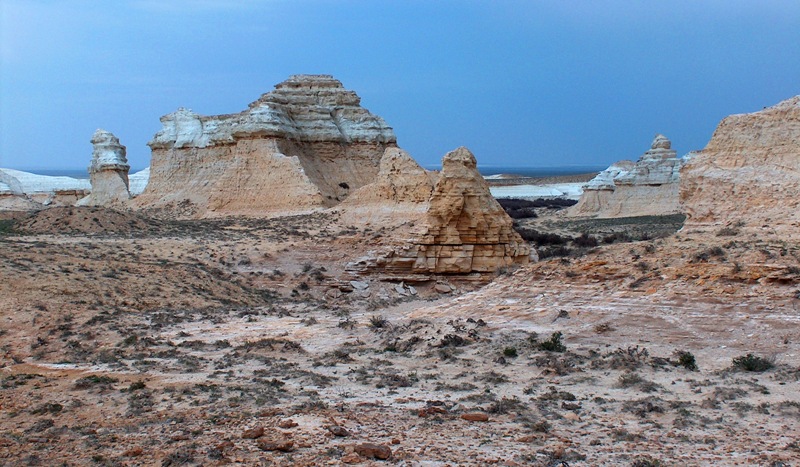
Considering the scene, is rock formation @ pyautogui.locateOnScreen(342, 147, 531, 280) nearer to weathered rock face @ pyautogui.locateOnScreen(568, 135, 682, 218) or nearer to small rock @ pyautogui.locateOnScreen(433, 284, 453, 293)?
small rock @ pyautogui.locateOnScreen(433, 284, 453, 293)

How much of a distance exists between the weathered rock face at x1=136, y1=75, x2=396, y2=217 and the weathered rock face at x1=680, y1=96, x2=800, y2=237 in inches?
738

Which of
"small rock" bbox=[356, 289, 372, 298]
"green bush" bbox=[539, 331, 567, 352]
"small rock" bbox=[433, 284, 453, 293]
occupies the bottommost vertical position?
"small rock" bbox=[356, 289, 372, 298]

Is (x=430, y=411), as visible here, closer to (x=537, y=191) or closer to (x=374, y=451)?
(x=374, y=451)

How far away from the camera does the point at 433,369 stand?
10695 millimetres

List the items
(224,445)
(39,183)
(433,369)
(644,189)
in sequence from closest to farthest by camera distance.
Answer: (224,445) < (433,369) < (644,189) < (39,183)

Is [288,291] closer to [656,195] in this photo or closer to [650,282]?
[650,282]

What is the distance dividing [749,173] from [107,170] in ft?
124

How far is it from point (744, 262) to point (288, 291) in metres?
12.3

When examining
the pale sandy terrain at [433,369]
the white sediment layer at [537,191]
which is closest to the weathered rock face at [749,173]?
the pale sandy terrain at [433,369]

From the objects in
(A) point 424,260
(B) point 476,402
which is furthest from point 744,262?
(A) point 424,260

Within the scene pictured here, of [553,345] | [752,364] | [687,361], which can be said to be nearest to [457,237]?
[553,345]

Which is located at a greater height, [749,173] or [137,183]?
[749,173]

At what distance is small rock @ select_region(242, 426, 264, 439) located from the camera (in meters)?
7.96

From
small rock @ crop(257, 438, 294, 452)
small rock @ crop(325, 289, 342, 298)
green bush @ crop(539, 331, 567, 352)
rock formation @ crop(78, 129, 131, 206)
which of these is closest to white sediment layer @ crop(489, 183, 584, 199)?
rock formation @ crop(78, 129, 131, 206)
